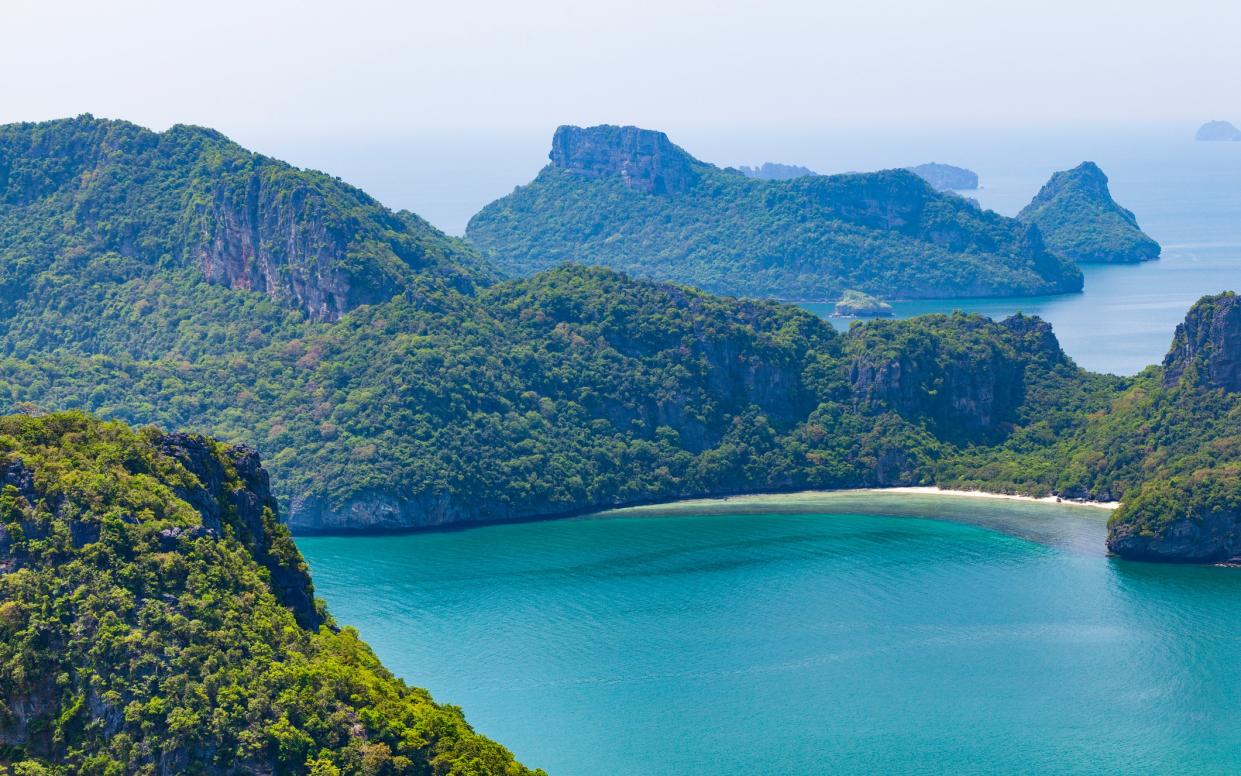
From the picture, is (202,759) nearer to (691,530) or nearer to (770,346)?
(691,530)

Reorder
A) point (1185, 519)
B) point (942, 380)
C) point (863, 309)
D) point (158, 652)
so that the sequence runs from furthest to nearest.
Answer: point (863, 309), point (942, 380), point (1185, 519), point (158, 652)

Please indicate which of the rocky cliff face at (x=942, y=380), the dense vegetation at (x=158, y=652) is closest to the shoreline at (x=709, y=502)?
the rocky cliff face at (x=942, y=380)

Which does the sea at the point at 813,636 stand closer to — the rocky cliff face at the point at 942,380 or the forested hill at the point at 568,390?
the forested hill at the point at 568,390

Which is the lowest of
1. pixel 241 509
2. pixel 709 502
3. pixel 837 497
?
pixel 709 502

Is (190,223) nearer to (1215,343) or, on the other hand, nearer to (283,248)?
(283,248)

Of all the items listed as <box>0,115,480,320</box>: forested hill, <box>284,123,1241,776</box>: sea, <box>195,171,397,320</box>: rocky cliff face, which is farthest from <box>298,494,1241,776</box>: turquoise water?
<box>0,115,480,320</box>: forested hill

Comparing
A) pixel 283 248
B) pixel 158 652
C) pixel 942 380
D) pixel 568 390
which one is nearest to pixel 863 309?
pixel 942 380
